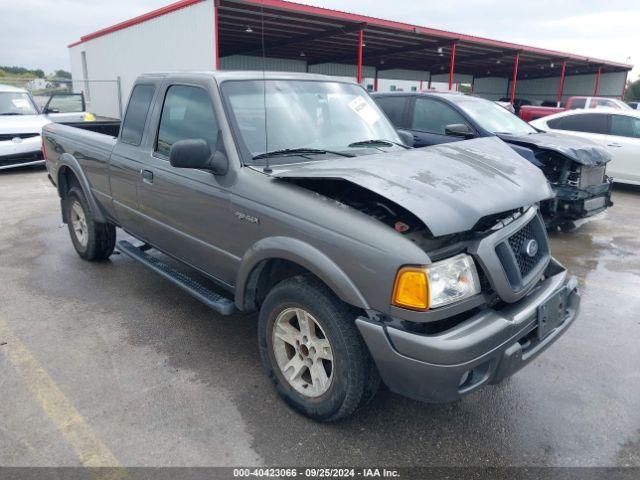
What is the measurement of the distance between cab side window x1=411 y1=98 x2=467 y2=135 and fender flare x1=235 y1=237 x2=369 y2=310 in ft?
17.2

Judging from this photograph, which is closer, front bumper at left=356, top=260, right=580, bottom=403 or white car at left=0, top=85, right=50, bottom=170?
front bumper at left=356, top=260, right=580, bottom=403

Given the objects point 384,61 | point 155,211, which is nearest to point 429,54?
point 384,61

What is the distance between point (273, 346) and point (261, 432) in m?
0.48

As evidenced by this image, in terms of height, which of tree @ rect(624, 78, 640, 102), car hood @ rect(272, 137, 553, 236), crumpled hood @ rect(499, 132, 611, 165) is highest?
tree @ rect(624, 78, 640, 102)

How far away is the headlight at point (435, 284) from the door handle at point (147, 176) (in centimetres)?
232

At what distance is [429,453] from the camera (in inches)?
103

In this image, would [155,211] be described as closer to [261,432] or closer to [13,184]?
[261,432]

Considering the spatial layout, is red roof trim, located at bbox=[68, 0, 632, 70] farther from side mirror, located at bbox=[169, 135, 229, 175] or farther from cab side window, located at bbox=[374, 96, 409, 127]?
side mirror, located at bbox=[169, 135, 229, 175]

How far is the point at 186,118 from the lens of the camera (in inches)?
142

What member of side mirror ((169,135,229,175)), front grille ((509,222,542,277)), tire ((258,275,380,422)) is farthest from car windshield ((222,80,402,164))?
front grille ((509,222,542,277))

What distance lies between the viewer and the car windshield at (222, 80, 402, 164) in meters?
3.20

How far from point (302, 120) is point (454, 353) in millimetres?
1912

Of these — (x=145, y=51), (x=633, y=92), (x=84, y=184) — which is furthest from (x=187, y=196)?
(x=633, y=92)

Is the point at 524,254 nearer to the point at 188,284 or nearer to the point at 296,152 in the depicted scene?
the point at 296,152
